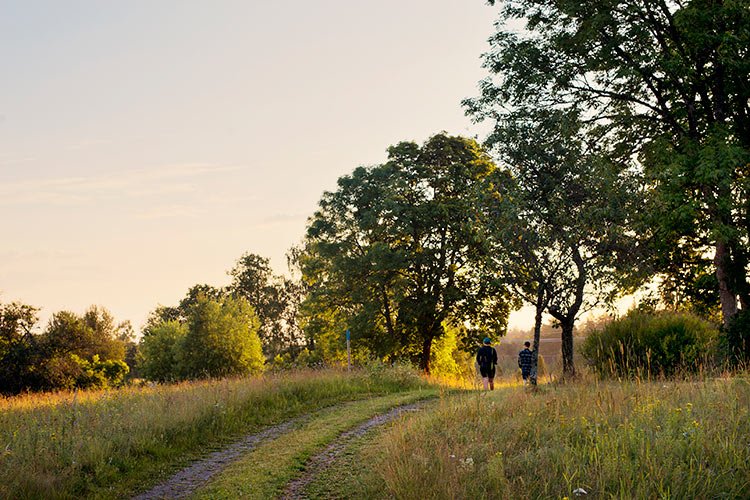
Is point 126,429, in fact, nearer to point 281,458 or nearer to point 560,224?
point 281,458

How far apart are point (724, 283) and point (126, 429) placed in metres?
18.9

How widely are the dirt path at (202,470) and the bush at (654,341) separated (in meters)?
10.8

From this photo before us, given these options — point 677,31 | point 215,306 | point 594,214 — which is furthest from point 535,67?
point 215,306

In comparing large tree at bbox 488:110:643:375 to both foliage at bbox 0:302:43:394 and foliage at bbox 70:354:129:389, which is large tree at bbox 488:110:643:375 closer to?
foliage at bbox 70:354:129:389

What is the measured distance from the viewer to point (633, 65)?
18.5m

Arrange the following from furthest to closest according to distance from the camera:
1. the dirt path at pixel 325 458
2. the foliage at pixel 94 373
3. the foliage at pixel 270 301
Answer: the foliage at pixel 270 301 → the foliage at pixel 94 373 → the dirt path at pixel 325 458

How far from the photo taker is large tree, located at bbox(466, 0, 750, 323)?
16.7 m

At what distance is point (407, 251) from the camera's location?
87.9ft

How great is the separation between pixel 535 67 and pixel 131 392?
17452 mm

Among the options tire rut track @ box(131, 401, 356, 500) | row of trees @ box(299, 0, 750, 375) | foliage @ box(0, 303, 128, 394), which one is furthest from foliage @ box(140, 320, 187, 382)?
tire rut track @ box(131, 401, 356, 500)

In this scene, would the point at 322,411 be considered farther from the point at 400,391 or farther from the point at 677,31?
the point at 677,31

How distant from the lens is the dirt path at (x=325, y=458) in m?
7.85

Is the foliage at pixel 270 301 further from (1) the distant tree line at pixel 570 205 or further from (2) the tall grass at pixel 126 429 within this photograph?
(2) the tall grass at pixel 126 429

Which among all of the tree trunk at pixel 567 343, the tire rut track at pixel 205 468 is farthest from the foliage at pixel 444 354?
the tire rut track at pixel 205 468
